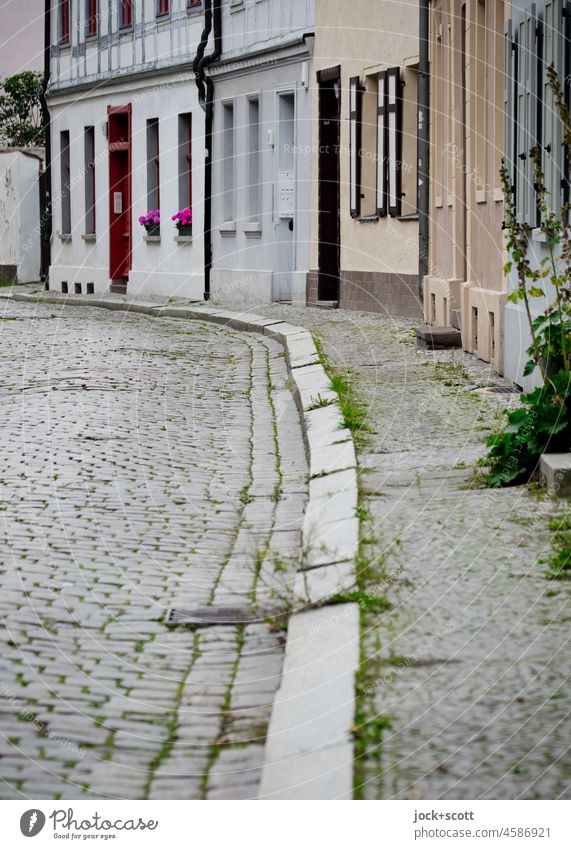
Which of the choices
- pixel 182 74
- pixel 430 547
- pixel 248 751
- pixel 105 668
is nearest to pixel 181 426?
pixel 430 547

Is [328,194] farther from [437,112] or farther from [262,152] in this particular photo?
[437,112]

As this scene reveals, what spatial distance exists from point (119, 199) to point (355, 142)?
40.4 feet

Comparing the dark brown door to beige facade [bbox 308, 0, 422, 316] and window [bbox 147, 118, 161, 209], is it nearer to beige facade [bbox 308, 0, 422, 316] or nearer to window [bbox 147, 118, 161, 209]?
beige facade [bbox 308, 0, 422, 316]

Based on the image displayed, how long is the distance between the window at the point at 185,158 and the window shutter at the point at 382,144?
28.0 feet

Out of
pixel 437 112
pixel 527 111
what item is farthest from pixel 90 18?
pixel 527 111

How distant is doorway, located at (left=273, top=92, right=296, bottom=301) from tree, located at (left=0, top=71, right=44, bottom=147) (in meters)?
23.0

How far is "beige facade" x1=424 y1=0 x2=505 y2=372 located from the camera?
13320 millimetres

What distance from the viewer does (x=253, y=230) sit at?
25.5 metres

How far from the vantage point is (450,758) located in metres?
3.69

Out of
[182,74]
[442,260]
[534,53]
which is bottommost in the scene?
[442,260]

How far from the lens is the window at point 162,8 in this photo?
98.5 feet

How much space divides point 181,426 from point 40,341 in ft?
25.6
